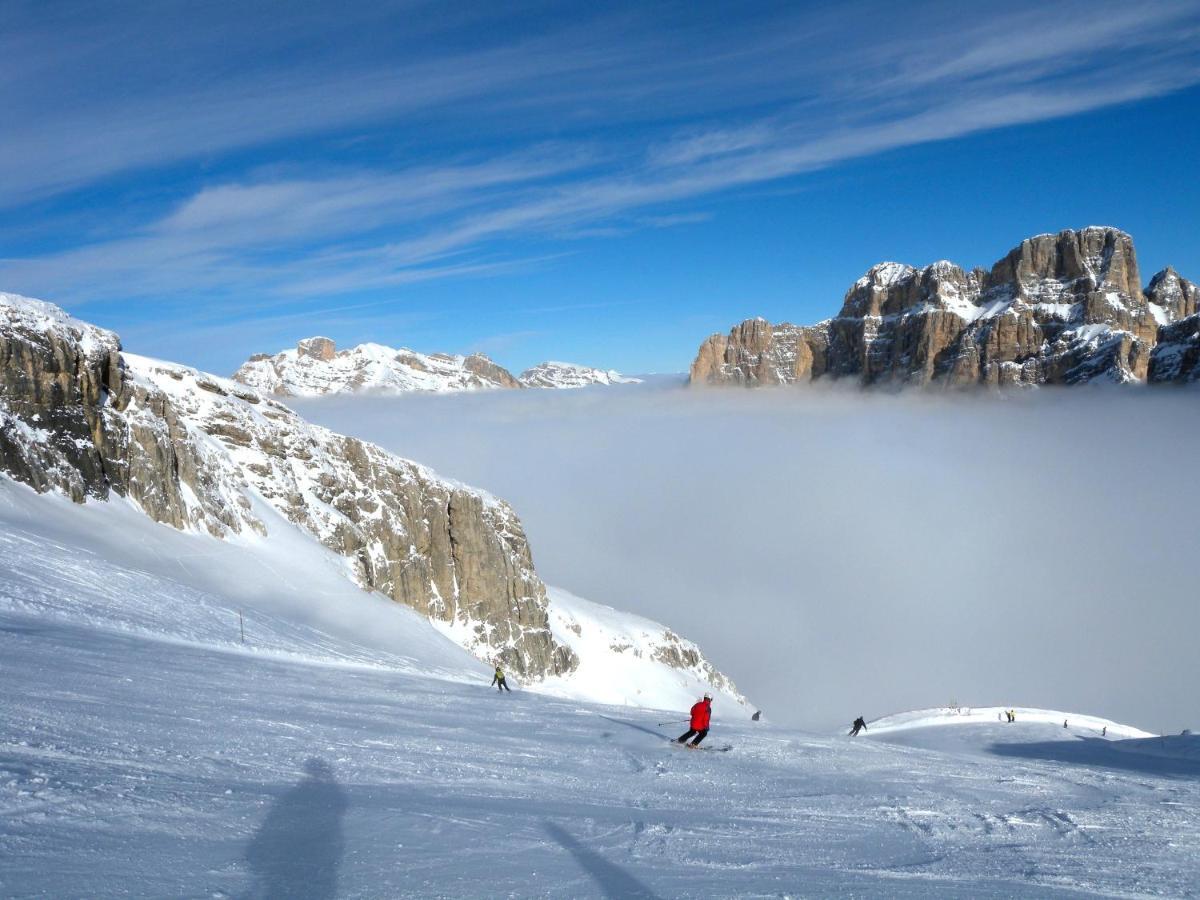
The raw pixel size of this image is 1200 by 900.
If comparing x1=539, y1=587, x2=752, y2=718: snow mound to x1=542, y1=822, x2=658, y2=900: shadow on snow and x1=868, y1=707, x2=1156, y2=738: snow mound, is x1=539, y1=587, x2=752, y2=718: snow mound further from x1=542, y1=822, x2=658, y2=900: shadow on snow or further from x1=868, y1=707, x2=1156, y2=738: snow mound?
x1=542, y1=822, x2=658, y2=900: shadow on snow

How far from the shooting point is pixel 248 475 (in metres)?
59.7

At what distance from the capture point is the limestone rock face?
41.0 meters

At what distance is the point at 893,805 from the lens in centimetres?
1255

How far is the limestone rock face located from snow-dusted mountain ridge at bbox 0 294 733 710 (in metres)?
0.11

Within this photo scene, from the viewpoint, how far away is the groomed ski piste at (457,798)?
23.4 ft

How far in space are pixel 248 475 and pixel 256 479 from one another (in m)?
0.63

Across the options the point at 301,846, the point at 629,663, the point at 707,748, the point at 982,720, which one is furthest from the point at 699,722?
the point at 629,663

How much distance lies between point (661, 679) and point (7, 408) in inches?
2645

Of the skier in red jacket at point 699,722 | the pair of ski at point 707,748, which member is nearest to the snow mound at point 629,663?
the pair of ski at point 707,748

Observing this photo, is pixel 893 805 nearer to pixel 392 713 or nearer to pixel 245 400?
pixel 392 713

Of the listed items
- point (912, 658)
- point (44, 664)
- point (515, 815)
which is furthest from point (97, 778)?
point (912, 658)

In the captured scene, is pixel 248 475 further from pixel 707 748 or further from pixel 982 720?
pixel 707 748

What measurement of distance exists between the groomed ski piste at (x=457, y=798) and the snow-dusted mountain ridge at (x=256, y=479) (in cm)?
2143

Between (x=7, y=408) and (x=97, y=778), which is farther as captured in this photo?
(x=7, y=408)
